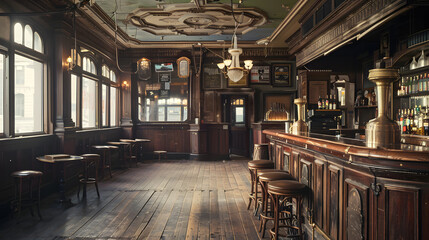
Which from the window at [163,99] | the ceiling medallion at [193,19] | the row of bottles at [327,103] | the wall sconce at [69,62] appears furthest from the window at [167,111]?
the row of bottles at [327,103]

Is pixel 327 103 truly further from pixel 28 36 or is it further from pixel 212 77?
pixel 28 36

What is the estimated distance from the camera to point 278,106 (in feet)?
32.9

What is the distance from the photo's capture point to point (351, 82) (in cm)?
759

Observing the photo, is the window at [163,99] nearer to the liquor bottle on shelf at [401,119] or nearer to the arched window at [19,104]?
the arched window at [19,104]

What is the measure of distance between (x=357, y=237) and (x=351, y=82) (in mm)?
6180

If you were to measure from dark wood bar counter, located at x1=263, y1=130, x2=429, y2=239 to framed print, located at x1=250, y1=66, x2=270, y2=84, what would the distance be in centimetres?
712

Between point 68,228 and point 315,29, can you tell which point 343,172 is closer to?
point 68,228

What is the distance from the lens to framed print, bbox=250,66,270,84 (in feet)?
32.9

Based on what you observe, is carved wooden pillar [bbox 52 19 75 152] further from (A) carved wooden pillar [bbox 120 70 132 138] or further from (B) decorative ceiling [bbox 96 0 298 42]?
(A) carved wooden pillar [bbox 120 70 132 138]

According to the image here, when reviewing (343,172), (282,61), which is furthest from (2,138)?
(282,61)

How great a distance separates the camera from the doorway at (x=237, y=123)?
10.4 m

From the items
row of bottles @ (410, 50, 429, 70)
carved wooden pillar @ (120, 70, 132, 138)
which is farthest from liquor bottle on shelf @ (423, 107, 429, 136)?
carved wooden pillar @ (120, 70, 132, 138)

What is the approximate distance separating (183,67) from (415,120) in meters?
6.65

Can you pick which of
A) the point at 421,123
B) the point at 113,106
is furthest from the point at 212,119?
the point at 421,123
